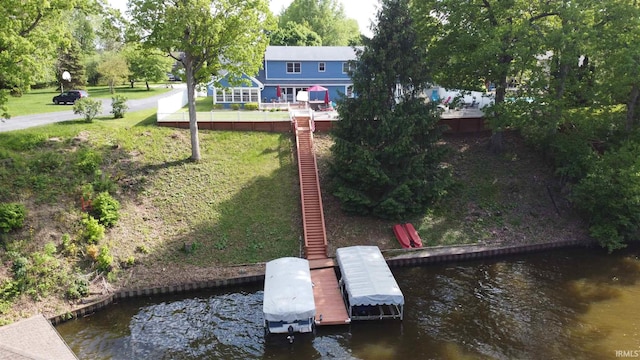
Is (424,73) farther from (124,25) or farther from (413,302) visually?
(124,25)

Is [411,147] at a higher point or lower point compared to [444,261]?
higher

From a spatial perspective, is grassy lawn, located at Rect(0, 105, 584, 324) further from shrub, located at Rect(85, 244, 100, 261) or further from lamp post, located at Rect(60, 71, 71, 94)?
lamp post, located at Rect(60, 71, 71, 94)

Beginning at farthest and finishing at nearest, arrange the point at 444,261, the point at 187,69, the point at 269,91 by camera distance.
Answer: the point at 269,91 → the point at 187,69 → the point at 444,261

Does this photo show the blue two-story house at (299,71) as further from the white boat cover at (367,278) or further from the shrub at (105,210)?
the white boat cover at (367,278)

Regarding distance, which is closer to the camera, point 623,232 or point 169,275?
point 169,275

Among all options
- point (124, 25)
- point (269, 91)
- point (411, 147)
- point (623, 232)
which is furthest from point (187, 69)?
point (623, 232)

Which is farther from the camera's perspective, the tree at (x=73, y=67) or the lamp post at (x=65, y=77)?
the tree at (x=73, y=67)

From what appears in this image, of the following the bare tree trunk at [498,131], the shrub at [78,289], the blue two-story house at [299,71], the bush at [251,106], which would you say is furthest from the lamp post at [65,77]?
the bare tree trunk at [498,131]

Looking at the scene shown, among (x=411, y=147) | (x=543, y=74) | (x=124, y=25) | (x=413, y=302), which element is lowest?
(x=413, y=302)
